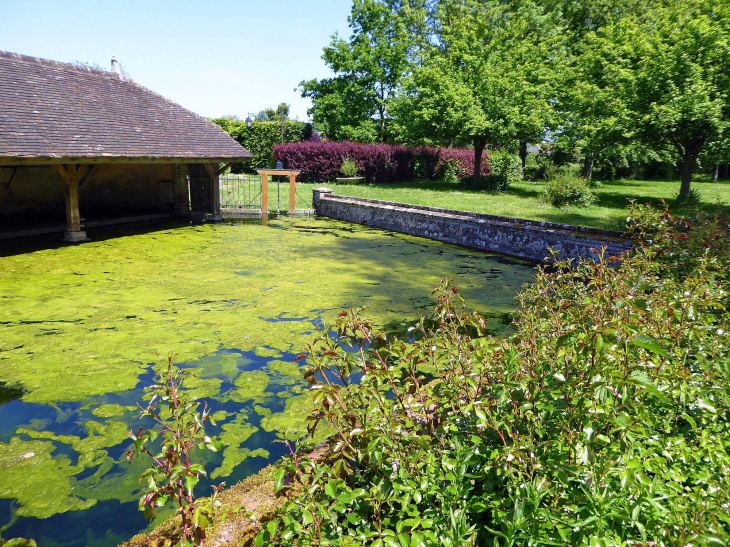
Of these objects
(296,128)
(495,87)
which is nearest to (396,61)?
(296,128)

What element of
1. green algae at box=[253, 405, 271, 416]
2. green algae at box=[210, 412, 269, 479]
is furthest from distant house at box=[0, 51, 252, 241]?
green algae at box=[210, 412, 269, 479]

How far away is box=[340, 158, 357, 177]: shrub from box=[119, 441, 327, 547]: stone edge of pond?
2395 cm

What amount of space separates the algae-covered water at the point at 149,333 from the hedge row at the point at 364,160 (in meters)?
14.7

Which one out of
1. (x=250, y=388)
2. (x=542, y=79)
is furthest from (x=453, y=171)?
(x=250, y=388)

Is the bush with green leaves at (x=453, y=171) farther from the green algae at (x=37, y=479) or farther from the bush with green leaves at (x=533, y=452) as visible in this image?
the green algae at (x=37, y=479)

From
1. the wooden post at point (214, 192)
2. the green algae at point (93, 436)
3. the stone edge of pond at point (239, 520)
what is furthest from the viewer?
the wooden post at point (214, 192)

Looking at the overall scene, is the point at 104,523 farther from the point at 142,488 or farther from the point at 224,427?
the point at 224,427

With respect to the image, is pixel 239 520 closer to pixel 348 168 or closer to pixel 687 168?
pixel 687 168

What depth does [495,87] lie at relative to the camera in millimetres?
23453

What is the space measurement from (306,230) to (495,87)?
13962 mm

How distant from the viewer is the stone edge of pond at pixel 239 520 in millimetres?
2818

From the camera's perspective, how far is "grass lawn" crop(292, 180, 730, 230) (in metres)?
16.0

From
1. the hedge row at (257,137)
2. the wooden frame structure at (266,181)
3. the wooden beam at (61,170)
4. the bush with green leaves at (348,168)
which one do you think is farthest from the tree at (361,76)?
the wooden beam at (61,170)

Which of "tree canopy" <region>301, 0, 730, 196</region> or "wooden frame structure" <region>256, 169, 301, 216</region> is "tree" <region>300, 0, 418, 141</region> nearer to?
"tree canopy" <region>301, 0, 730, 196</region>
